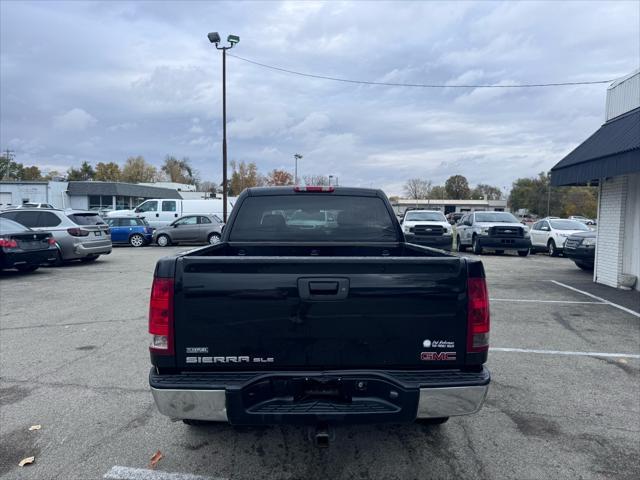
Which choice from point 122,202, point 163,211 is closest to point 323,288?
point 163,211

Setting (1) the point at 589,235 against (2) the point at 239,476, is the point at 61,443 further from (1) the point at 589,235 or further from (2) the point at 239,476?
(1) the point at 589,235

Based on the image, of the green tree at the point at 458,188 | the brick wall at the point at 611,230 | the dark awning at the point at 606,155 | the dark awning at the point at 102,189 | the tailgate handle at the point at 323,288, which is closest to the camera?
the tailgate handle at the point at 323,288

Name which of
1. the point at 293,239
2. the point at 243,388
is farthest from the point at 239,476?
the point at 293,239

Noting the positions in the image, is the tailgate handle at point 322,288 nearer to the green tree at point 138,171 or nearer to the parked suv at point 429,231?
the parked suv at point 429,231

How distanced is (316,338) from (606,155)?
30.2ft

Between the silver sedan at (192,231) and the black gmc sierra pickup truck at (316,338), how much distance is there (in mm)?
19216

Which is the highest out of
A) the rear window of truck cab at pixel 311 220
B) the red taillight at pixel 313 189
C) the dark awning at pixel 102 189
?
the dark awning at pixel 102 189

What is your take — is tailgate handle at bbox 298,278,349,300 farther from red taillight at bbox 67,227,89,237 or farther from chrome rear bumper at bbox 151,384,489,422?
red taillight at bbox 67,227,89,237

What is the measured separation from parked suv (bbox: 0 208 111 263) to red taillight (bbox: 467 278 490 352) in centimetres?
1368

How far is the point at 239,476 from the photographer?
10.5ft

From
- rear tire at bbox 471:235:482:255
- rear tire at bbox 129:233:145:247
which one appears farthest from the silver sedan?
rear tire at bbox 471:235:482:255

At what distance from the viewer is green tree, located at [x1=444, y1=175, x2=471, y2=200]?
398 feet

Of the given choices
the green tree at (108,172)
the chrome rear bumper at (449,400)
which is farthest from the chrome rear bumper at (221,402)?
the green tree at (108,172)

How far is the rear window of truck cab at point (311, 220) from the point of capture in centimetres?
456
